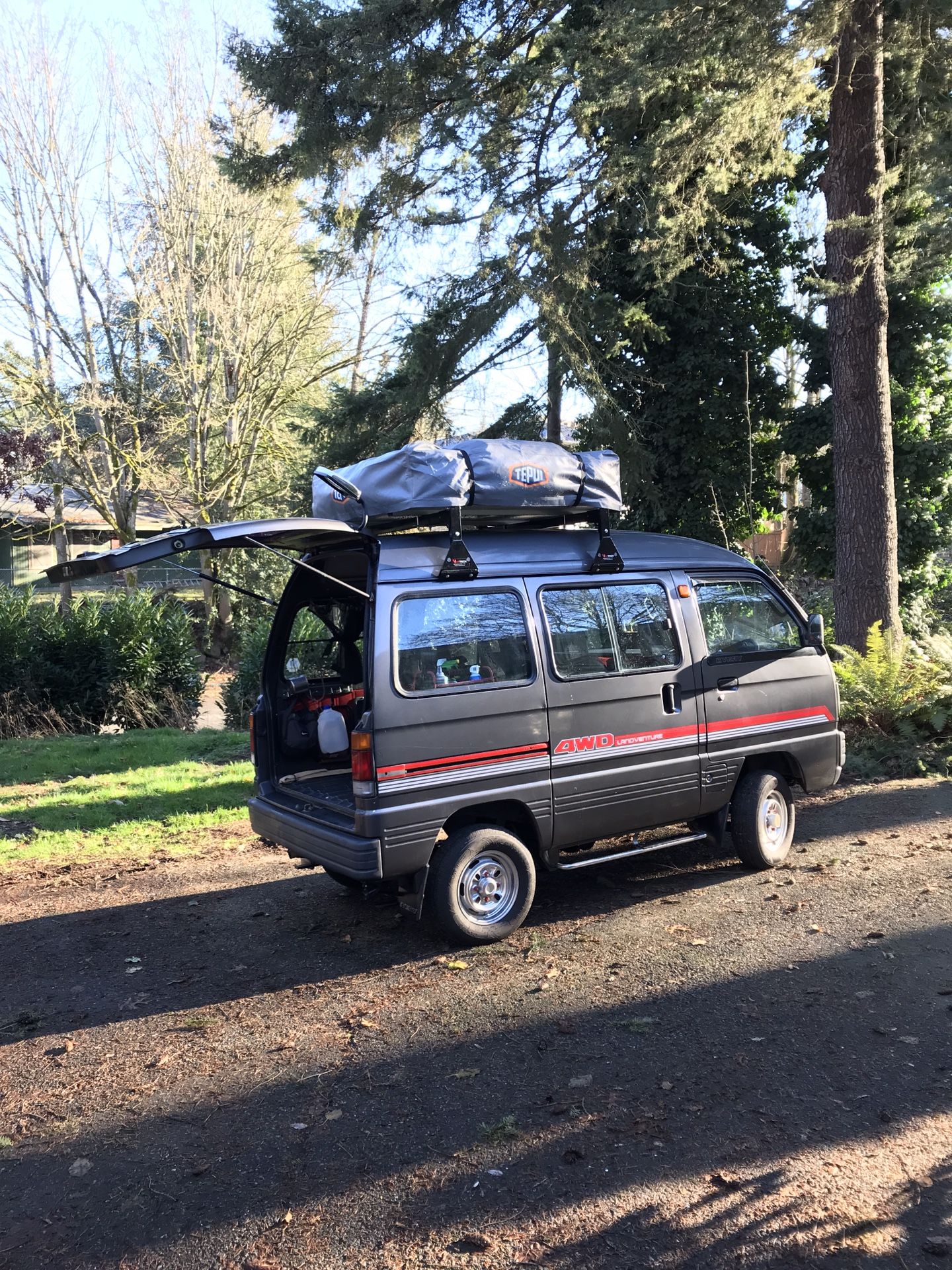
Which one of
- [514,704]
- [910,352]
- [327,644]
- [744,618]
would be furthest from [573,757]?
[910,352]

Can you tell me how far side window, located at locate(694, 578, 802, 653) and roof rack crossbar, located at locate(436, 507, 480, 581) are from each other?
6.00 ft

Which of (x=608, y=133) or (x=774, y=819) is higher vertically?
(x=608, y=133)

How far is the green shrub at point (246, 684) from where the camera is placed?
41.7 ft

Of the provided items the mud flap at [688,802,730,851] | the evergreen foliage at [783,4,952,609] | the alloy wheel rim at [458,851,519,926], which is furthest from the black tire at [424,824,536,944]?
the evergreen foliage at [783,4,952,609]

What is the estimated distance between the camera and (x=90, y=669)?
13.1 m

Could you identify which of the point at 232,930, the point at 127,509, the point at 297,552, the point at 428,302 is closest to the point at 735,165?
the point at 428,302

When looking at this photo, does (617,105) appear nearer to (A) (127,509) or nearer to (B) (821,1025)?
(B) (821,1025)

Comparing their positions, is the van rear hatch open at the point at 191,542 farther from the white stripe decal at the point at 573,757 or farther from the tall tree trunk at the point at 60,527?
the tall tree trunk at the point at 60,527

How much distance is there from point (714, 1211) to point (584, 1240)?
44 cm

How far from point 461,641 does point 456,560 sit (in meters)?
0.44

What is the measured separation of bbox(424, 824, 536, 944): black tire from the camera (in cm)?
507

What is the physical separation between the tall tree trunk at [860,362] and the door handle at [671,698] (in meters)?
5.63

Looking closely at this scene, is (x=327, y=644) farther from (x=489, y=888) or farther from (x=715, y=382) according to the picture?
(x=715, y=382)

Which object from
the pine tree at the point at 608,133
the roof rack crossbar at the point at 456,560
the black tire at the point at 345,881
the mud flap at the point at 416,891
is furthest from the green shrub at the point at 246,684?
the mud flap at the point at 416,891
